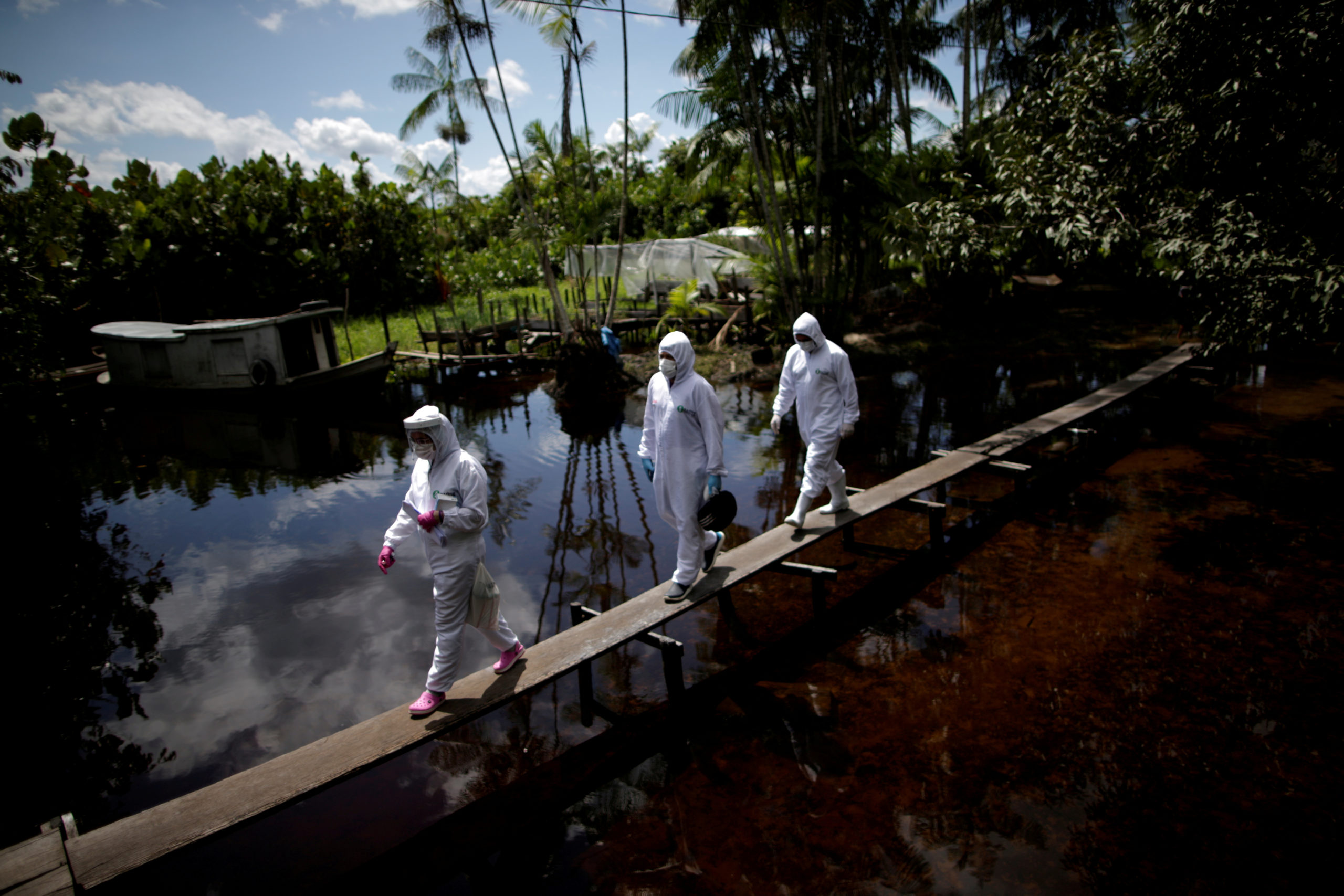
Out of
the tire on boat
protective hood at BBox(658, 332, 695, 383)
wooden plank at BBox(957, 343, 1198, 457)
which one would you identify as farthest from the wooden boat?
protective hood at BBox(658, 332, 695, 383)

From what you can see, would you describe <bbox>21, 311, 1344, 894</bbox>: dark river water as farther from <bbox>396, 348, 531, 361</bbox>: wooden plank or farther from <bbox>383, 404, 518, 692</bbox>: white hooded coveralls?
<bbox>396, 348, 531, 361</bbox>: wooden plank

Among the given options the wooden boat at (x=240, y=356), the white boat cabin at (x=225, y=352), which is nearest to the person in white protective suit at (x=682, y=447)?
the wooden boat at (x=240, y=356)

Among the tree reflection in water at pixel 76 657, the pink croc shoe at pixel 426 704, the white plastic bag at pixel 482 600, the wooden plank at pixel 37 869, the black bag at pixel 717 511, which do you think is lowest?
the tree reflection in water at pixel 76 657

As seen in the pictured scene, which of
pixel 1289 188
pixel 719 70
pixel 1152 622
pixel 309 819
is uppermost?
pixel 719 70

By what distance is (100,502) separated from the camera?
32.4 ft

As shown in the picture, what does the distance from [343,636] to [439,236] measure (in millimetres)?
25585

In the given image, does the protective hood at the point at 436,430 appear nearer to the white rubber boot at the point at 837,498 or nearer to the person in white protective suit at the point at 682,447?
the person in white protective suit at the point at 682,447

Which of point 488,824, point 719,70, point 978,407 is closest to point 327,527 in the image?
point 488,824

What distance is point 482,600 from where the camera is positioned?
13.1ft

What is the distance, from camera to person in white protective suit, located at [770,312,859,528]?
5.78m

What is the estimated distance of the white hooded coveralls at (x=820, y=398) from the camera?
5.77 meters

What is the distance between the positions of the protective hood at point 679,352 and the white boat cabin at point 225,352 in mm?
12695

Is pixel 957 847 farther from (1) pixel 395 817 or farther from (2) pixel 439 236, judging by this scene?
(2) pixel 439 236

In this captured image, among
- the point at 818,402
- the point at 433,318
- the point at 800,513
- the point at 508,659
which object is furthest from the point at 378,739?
the point at 433,318
